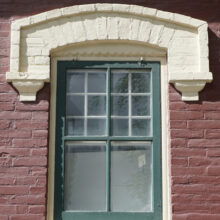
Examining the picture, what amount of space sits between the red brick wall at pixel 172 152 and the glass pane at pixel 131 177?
304 millimetres

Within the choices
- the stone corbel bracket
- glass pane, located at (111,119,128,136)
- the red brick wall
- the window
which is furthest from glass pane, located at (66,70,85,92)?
the stone corbel bracket

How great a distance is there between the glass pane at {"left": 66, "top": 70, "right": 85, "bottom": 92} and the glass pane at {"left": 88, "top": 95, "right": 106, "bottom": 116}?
0.50 feet

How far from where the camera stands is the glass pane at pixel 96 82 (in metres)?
5.55

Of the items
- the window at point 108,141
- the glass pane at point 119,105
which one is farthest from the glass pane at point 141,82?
the glass pane at point 119,105

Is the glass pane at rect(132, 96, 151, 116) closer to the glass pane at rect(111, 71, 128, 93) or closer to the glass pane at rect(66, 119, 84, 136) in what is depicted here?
the glass pane at rect(111, 71, 128, 93)

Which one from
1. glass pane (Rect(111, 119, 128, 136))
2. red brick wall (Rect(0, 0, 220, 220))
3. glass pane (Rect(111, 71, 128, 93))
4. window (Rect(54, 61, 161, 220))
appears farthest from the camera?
glass pane (Rect(111, 71, 128, 93))

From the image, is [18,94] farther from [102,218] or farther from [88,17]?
[102,218]

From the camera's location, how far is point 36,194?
5.16 metres

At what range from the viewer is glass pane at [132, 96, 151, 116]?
5.49 meters

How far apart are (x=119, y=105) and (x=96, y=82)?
1.16ft

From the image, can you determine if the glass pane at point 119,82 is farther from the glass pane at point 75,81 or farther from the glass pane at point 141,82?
the glass pane at point 75,81

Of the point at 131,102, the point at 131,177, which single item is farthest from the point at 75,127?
the point at 131,177

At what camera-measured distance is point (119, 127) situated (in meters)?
5.44

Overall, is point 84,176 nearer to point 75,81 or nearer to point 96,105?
point 96,105
